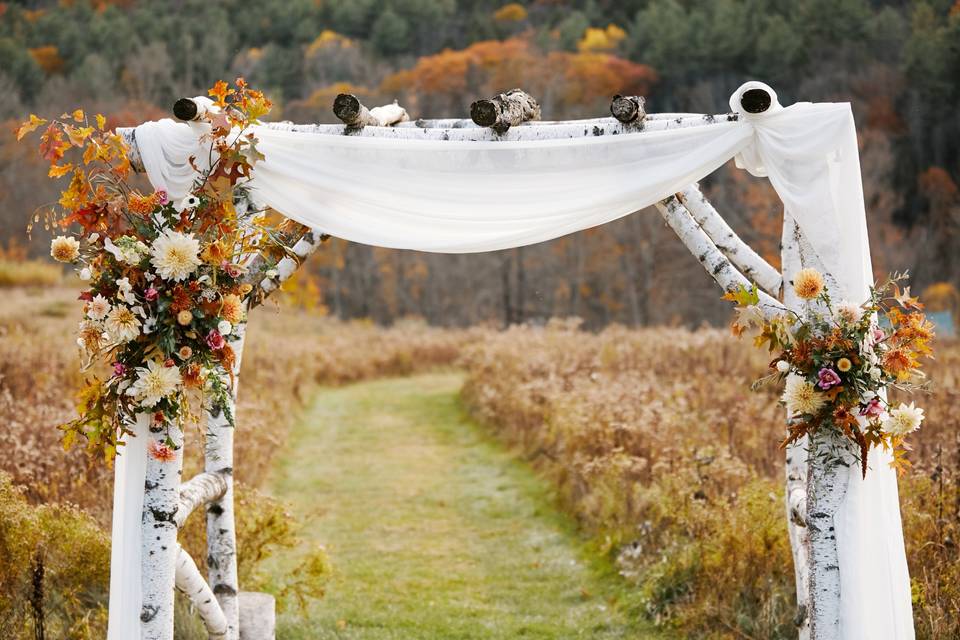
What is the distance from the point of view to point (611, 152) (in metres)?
4.21

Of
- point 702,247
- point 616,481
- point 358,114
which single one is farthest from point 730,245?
point 616,481

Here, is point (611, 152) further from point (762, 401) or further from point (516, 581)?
point (762, 401)

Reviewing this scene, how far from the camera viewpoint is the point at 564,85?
35.2 metres

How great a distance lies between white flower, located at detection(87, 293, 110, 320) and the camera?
4.03m

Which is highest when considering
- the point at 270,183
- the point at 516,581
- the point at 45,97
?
the point at 45,97

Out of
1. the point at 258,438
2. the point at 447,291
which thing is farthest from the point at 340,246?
the point at 258,438

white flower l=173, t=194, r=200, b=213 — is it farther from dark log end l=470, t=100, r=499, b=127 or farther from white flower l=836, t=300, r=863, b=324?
white flower l=836, t=300, r=863, b=324

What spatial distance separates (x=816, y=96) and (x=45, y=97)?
84.0 ft

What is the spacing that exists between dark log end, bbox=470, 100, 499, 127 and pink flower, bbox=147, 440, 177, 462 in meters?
→ 1.93

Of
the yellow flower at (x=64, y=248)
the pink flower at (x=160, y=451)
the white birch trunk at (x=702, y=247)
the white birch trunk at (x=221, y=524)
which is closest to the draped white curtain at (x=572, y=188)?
the pink flower at (x=160, y=451)

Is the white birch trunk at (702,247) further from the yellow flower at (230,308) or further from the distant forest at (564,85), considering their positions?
the distant forest at (564,85)

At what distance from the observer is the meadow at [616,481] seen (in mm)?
4930

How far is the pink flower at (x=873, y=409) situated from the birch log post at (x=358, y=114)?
242 centimetres

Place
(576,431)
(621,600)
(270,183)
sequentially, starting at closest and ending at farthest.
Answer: (270,183), (621,600), (576,431)
